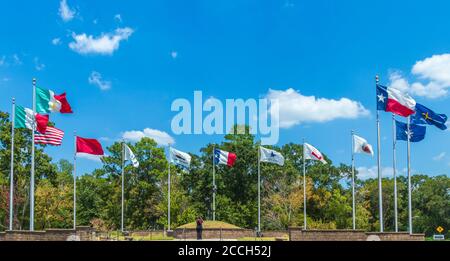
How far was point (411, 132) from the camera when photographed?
128 feet

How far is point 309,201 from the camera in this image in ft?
232

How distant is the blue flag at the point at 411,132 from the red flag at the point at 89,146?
2087 centimetres

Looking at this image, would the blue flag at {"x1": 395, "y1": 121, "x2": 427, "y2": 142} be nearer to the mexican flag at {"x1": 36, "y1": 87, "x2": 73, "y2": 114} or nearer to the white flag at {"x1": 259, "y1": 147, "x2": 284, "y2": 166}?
the white flag at {"x1": 259, "y1": 147, "x2": 284, "y2": 166}

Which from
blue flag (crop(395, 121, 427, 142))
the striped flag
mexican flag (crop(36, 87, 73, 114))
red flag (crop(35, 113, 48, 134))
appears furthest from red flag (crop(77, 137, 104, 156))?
blue flag (crop(395, 121, 427, 142))

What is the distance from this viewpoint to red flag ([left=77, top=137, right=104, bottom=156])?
39062mm

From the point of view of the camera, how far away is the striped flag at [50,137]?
34469 millimetres

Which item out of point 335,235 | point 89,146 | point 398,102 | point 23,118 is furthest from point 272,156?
point 23,118

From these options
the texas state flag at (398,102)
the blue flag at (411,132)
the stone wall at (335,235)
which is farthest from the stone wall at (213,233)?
the texas state flag at (398,102)

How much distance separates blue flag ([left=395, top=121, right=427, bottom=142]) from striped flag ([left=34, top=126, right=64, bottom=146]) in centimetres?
2282

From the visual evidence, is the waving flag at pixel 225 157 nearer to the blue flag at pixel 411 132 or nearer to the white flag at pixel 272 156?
the white flag at pixel 272 156

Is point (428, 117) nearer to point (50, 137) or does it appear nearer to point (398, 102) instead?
point (398, 102)

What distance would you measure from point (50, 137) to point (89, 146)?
4.74 metres
